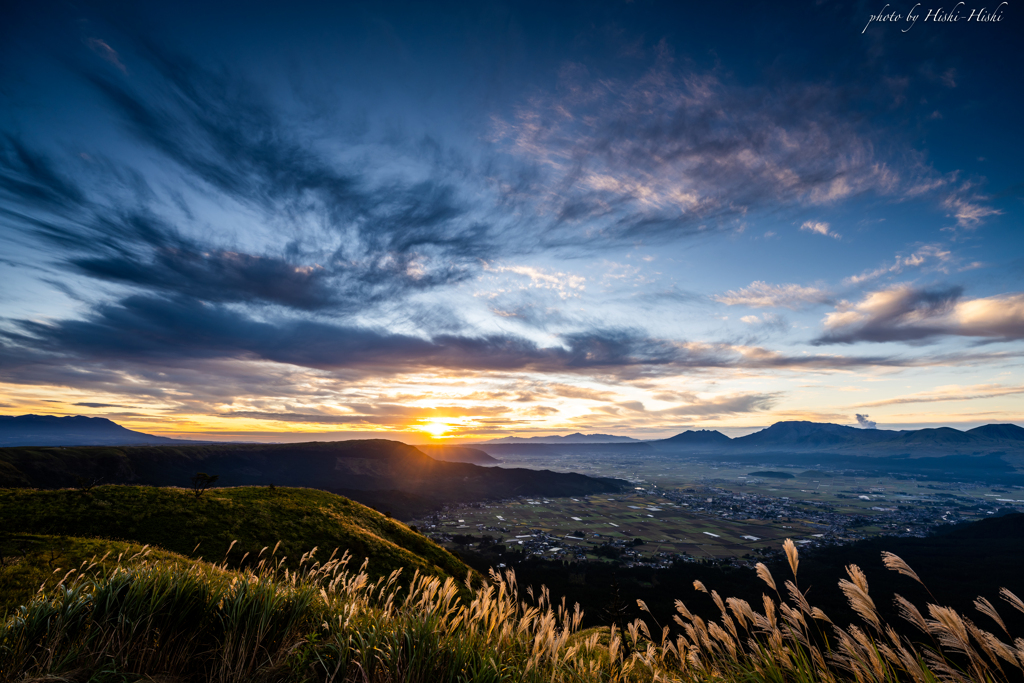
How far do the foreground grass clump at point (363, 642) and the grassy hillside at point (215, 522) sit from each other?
14469 mm

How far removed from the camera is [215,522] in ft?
92.9

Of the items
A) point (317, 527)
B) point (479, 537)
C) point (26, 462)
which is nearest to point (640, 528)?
point (479, 537)

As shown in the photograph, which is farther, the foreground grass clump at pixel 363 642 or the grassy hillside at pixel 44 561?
the grassy hillside at pixel 44 561

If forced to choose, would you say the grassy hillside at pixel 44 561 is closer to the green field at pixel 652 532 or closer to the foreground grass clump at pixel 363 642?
the foreground grass clump at pixel 363 642

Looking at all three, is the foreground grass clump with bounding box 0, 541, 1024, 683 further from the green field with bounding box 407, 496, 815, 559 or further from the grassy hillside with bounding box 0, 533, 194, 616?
Result: the green field with bounding box 407, 496, 815, 559

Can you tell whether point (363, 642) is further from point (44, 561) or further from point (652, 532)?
point (652, 532)

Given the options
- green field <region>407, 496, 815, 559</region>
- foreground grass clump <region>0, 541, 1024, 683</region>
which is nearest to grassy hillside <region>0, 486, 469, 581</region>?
foreground grass clump <region>0, 541, 1024, 683</region>

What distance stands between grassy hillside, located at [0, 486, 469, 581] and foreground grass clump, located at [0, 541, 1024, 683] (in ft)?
47.5

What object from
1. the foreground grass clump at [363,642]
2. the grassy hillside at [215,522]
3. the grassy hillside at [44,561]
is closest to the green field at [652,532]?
the grassy hillside at [215,522]

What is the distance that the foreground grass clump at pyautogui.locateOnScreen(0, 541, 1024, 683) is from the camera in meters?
4.07

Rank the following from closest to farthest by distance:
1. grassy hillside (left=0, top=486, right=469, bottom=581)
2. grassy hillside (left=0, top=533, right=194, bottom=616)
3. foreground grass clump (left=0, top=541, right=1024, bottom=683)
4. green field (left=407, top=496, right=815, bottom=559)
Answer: foreground grass clump (left=0, top=541, right=1024, bottom=683) → grassy hillside (left=0, top=533, right=194, bottom=616) → grassy hillside (left=0, top=486, right=469, bottom=581) → green field (left=407, top=496, right=815, bottom=559)

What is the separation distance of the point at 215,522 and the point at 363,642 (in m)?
31.5

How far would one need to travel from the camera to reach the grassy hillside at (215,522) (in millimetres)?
22828

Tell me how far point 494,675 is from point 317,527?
3547 cm
